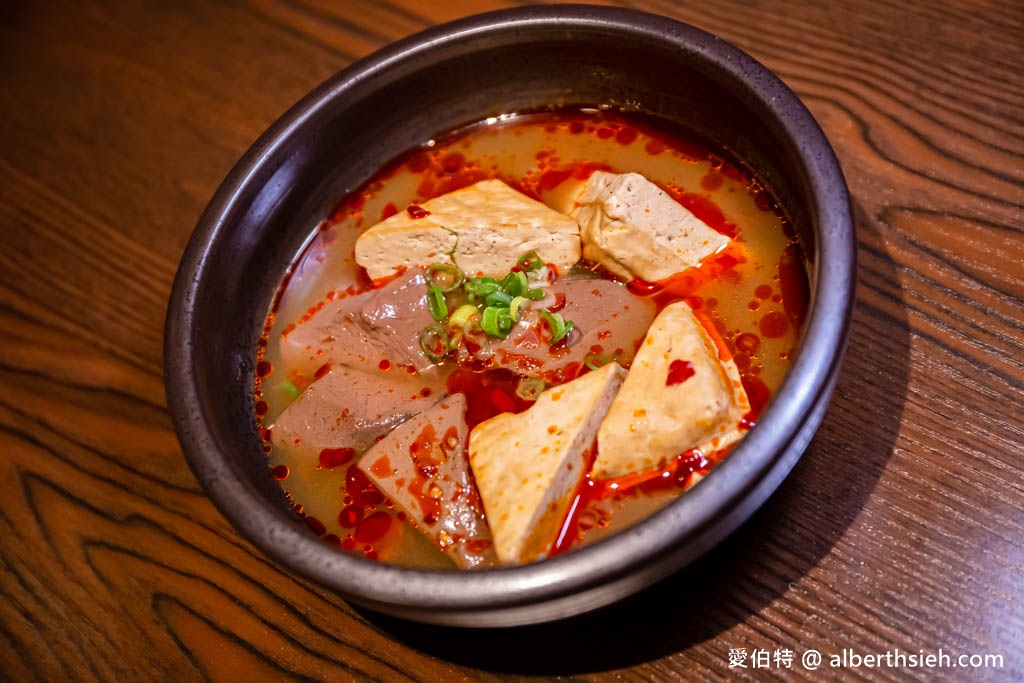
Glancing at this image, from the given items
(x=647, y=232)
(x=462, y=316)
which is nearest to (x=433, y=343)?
(x=462, y=316)

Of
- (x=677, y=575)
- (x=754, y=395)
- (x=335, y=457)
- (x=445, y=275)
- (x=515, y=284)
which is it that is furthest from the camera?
(x=445, y=275)

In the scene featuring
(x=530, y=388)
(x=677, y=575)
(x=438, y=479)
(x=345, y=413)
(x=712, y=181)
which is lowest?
(x=677, y=575)

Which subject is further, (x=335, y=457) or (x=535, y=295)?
(x=535, y=295)

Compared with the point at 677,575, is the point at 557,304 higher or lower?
higher

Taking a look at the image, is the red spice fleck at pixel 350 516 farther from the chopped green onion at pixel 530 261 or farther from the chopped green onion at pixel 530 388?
the chopped green onion at pixel 530 261

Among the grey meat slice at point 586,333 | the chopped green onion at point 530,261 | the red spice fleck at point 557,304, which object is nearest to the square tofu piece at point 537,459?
the grey meat slice at point 586,333

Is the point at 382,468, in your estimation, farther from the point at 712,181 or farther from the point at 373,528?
the point at 712,181

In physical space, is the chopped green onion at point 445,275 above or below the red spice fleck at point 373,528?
above

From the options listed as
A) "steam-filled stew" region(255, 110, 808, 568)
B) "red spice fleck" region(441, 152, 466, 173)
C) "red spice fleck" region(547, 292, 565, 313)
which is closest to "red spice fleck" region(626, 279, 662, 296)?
"steam-filled stew" region(255, 110, 808, 568)

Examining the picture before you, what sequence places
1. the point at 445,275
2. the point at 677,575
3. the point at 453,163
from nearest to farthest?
1. the point at 677,575
2. the point at 445,275
3. the point at 453,163
